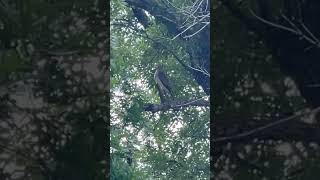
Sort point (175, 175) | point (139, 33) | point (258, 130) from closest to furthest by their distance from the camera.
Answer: point (258, 130) < point (175, 175) < point (139, 33)

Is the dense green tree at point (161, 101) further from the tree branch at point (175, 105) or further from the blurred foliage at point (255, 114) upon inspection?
the blurred foliage at point (255, 114)

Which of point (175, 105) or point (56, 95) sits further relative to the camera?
point (175, 105)

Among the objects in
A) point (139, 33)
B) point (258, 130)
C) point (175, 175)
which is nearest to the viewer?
point (258, 130)

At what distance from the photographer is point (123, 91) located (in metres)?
3.34

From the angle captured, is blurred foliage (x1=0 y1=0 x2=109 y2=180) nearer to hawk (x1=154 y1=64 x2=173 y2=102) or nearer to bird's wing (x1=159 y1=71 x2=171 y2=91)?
hawk (x1=154 y1=64 x2=173 y2=102)

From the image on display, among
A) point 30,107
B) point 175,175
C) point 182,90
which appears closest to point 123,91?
point 182,90

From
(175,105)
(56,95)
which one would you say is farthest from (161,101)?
(56,95)

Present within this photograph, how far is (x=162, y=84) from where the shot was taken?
3383mm

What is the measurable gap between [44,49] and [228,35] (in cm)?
Answer: 57

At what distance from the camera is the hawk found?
11.0 ft

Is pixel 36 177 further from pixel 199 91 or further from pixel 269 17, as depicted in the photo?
pixel 199 91

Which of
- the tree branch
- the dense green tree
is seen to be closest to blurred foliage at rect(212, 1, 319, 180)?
the dense green tree

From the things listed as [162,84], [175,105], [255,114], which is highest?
[162,84]

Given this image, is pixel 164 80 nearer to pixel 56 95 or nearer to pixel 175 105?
pixel 175 105
